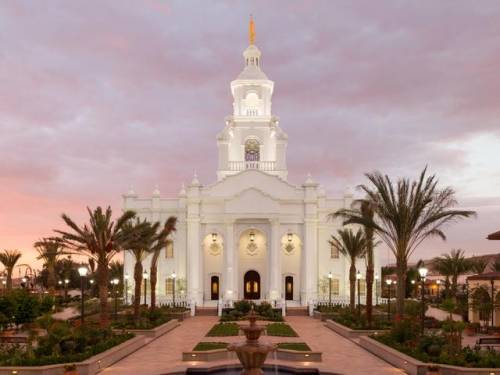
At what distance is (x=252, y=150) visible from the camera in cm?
6303

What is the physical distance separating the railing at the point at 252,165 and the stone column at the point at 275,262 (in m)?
7.86

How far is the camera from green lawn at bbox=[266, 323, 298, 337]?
33.3 metres

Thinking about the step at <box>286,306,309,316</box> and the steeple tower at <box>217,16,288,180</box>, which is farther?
the steeple tower at <box>217,16,288,180</box>

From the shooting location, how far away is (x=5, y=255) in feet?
189

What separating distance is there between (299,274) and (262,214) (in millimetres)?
7007

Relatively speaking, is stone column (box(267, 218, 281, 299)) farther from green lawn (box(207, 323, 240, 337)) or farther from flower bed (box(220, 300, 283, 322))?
green lawn (box(207, 323, 240, 337))

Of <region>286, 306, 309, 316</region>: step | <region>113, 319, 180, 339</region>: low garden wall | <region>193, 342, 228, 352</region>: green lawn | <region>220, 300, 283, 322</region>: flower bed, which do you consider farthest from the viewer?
<region>286, 306, 309, 316</region>: step

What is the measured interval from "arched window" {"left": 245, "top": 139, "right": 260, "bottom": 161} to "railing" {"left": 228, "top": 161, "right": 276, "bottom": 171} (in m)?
1.09

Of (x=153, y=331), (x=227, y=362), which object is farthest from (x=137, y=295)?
(x=227, y=362)

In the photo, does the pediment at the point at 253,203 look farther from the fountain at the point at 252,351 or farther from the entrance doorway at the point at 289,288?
the fountain at the point at 252,351

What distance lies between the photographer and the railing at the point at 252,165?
62.0m

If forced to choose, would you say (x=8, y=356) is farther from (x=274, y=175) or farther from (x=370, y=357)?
(x=274, y=175)

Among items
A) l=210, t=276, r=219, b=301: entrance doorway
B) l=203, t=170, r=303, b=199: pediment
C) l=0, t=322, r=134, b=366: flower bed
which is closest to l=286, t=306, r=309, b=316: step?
l=210, t=276, r=219, b=301: entrance doorway

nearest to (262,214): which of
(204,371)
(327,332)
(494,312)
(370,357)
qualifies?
(327,332)
